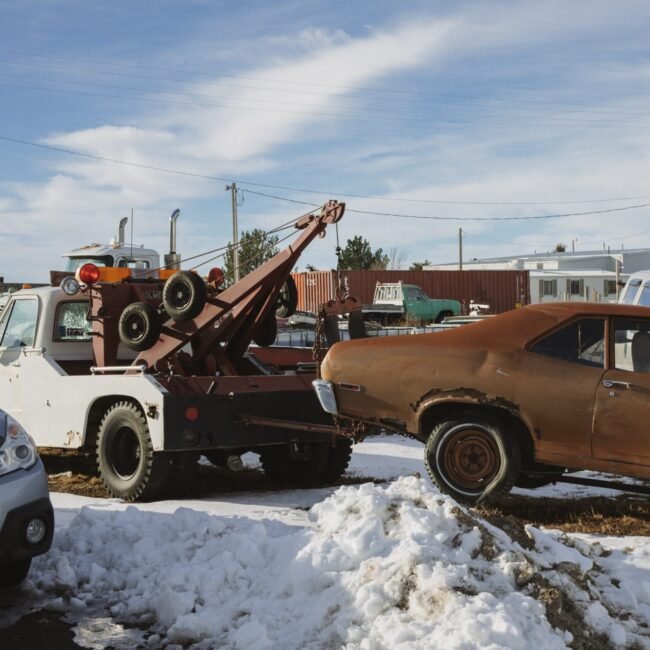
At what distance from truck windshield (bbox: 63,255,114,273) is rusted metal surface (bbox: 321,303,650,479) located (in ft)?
40.2

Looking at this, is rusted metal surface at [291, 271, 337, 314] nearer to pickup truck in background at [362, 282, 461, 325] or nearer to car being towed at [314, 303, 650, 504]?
pickup truck in background at [362, 282, 461, 325]

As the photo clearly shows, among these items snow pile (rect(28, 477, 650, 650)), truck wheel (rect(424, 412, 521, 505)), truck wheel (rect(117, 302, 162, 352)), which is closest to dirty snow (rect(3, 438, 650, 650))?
snow pile (rect(28, 477, 650, 650))

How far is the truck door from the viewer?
353 inches

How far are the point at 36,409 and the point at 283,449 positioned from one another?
91.8 inches

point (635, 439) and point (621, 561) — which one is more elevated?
point (635, 439)

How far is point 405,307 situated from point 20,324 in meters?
30.2

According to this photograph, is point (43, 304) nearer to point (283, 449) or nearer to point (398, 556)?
point (283, 449)

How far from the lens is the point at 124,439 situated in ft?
27.1

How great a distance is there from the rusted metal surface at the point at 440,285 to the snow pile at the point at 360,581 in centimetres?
3991

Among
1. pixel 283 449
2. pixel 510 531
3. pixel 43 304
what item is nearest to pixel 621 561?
pixel 510 531

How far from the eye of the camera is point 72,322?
9531 millimetres

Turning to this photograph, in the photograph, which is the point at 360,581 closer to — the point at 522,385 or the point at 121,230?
the point at 522,385

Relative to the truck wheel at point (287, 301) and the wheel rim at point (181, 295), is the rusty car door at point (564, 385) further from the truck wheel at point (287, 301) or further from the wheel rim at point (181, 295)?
the truck wheel at point (287, 301)

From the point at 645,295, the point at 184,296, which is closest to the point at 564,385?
the point at 184,296
